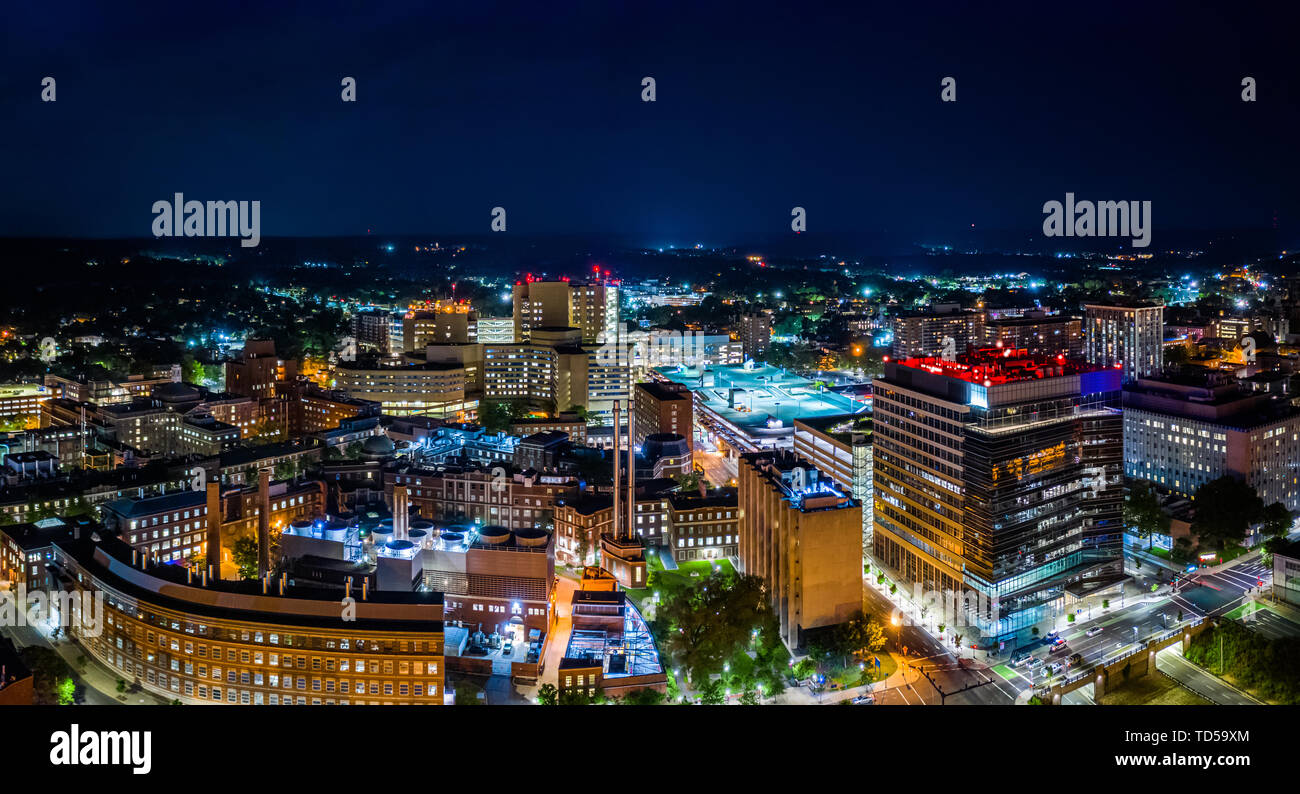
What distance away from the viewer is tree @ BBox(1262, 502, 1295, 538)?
12.1m

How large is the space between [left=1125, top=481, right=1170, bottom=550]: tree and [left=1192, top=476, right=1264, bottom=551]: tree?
0.37 metres

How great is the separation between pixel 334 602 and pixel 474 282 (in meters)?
33.1

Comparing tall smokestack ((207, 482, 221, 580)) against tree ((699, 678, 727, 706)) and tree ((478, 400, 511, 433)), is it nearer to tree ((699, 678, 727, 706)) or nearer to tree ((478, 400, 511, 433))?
tree ((699, 678, 727, 706))

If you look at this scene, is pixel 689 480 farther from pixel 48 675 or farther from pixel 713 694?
pixel 48 675

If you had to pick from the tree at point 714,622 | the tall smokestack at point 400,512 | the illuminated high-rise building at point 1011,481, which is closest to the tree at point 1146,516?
the illuminated high-rise building at point 1011,481

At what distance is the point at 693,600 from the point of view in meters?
9.71

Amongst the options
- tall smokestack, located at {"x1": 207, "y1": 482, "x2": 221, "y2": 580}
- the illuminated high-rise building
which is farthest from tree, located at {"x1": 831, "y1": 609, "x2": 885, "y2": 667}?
tall smokestack, located at {"x1": 207, "y1": 482, "x2": 221, "y2": 580}

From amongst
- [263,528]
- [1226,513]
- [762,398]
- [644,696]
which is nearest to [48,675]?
[263,528]

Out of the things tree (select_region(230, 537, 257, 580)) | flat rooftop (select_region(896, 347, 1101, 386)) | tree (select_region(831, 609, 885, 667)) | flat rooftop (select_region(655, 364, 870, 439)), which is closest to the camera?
tree (select_region(831, 609, 885, 667))

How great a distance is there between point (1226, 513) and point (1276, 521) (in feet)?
2.36

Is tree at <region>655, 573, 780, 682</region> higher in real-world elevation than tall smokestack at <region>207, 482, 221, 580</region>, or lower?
lower

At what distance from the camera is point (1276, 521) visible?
12.1 m

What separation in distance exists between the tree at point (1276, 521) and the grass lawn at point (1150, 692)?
4779 millimetres

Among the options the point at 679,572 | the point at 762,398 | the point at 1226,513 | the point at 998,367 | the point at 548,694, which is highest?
the point at 998,367
